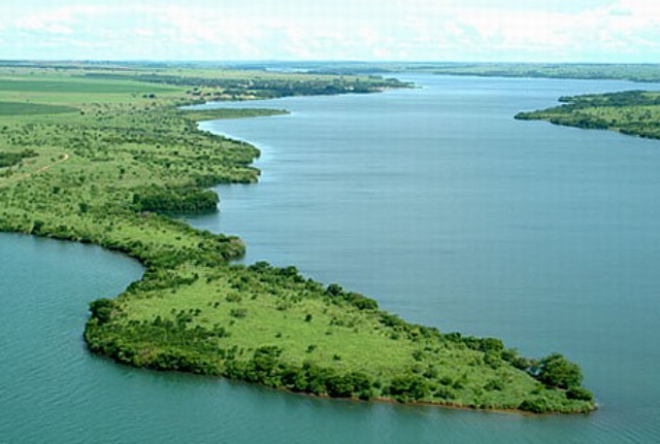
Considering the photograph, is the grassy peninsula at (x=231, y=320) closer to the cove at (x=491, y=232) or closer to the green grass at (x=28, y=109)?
the cove at (x=491, y=232)

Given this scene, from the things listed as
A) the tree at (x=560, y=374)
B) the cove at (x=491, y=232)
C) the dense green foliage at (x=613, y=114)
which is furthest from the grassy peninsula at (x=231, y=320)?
the dense green foliage at (x=613, y=114)

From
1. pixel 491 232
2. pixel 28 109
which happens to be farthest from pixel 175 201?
pixel 28 109

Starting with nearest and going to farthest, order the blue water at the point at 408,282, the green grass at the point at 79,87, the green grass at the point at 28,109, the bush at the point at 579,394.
Result: the blue water at the point at 408,282
the bush at the point at 579,394
the green grass at the point at 28,109
the green grass at the point at 79,87

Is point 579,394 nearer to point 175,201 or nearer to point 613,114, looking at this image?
point 175,201

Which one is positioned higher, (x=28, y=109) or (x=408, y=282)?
(x=28, y=109)

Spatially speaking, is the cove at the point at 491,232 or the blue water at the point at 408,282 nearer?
the blue water at the point at 408,282

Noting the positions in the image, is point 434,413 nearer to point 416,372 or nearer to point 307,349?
point 416,372
